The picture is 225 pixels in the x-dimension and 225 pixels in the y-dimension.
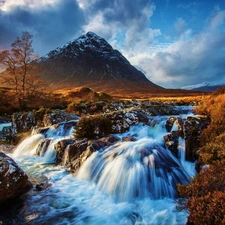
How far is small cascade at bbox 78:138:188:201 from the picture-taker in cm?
874

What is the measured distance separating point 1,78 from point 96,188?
30.5 m

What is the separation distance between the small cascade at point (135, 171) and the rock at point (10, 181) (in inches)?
115

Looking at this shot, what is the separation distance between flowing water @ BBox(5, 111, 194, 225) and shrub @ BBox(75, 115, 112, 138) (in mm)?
2847

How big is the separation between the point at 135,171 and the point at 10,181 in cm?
530

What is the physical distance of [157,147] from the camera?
10.9 m

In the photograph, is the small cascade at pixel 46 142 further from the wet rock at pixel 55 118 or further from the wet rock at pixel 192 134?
the wet rock at pixel 192 134

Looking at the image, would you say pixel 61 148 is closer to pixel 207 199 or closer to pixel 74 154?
pixel 74 154

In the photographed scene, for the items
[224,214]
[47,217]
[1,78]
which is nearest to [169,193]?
[224,214]

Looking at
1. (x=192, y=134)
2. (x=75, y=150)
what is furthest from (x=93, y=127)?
(x=192, y=134)

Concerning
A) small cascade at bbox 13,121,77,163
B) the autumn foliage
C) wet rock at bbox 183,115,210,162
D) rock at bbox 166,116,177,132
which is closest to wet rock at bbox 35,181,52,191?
small cascade at bbox 13,121,77,163

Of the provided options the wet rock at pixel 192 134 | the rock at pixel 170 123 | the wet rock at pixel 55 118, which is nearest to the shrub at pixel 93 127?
the rock at pixel 170 123

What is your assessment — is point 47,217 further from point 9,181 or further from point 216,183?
point 216,183

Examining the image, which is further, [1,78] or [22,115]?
[1,78]

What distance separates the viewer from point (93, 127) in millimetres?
14242
